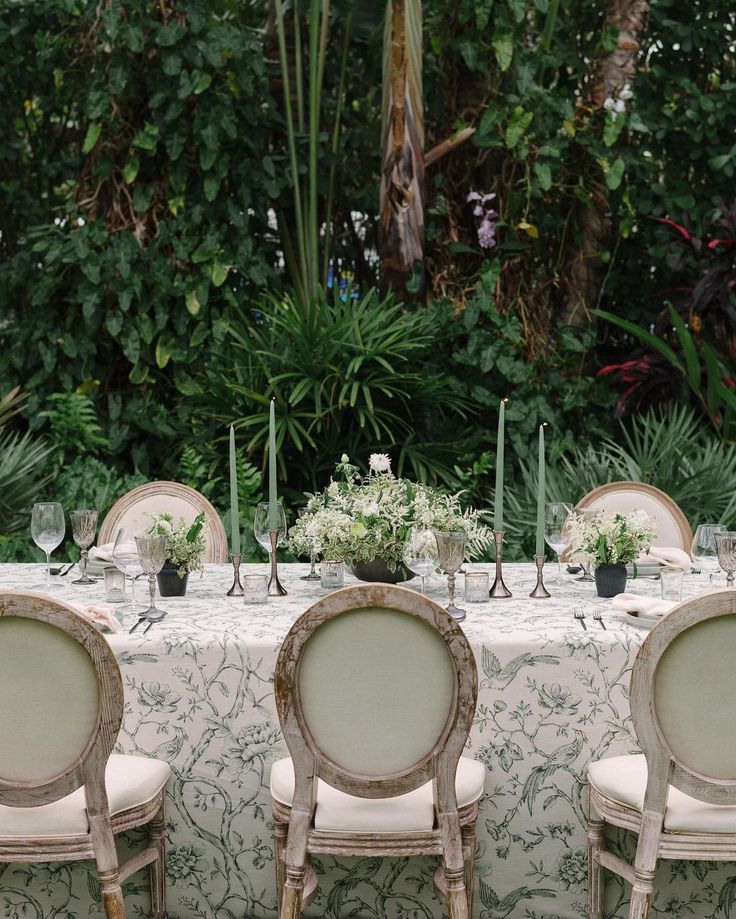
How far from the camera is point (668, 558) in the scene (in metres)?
3.02

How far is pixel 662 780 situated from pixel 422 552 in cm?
73

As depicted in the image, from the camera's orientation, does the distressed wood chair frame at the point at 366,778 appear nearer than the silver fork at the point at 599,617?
Yes

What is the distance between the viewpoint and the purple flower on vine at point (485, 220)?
19.1 ft

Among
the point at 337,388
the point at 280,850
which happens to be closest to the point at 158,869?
the point at 280,850

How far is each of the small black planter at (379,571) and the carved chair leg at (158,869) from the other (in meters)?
0.73

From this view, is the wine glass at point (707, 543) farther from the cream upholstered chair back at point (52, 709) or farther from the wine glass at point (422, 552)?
the cream upholstered chair back at point (52, 709)

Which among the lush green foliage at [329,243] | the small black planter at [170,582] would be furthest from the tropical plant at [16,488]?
the small black planter at [170,582]

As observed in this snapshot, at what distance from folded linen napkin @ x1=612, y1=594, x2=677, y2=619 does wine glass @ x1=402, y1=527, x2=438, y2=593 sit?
0.46 m

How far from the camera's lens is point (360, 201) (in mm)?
6453

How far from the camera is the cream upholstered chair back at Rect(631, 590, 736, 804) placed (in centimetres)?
195

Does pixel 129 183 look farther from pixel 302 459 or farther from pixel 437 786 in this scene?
pixel 437 786

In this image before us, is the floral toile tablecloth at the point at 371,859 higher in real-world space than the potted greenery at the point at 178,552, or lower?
lower

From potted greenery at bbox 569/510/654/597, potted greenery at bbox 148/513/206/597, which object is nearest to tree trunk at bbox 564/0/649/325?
potted greenery at bbox 569/510/654/597

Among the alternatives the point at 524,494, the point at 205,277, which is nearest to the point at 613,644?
the point at 524,494
